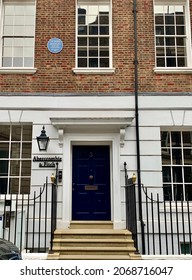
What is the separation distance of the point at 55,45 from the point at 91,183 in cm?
418

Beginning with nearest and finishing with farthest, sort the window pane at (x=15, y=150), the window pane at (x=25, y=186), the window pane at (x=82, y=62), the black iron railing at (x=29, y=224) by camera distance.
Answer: the black iron railing at (x=29, y=224)
the window pane at (x=25, y=186)
the window pane at (x=15, y=150)
the window pane at (x=82, y=62)

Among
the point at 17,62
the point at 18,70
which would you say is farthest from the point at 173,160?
the point at 17,62

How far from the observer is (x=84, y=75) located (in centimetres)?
945

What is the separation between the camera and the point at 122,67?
9484mm

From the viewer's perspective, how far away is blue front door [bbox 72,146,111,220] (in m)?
9.08

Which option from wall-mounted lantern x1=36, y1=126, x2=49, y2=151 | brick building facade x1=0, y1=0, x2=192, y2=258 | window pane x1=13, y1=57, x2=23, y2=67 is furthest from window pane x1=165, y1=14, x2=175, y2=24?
wall-mounted lantern x1=36, y1=126, x2=49, y2=151

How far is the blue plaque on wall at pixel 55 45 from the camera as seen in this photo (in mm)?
9531

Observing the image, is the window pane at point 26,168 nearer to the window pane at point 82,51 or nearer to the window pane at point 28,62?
the window pane at point 28,62

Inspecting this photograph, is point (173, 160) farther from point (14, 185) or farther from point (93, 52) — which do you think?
point (14, 185)

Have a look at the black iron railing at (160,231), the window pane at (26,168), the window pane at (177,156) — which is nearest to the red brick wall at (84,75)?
the window pane at (177,156)

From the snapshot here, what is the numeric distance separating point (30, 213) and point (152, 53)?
18.9ft

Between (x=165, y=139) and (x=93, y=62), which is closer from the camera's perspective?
(x=165, y=139)

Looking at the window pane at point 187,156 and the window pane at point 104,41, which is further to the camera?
the window pane at point 104,41

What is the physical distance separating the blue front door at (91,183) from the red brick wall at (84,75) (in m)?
1.82
